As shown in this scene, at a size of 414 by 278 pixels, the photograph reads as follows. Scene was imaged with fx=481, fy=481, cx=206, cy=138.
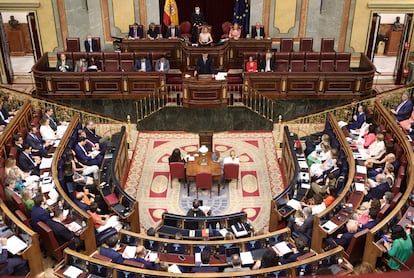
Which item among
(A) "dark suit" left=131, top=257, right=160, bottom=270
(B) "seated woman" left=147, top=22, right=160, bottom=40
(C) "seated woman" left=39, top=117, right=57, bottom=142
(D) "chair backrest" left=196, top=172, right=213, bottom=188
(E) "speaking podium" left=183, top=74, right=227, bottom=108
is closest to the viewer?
(A) "dark suit" left=131, top=257, right=160, bottom=270

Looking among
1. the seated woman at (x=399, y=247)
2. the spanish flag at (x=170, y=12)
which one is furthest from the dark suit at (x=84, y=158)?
the spanish flag at (x=170, y=12)

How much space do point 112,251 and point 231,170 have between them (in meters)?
3.56

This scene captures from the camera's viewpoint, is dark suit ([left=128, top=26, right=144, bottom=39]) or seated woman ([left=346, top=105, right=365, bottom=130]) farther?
dark suit ([left=128, top=26, right=144, bottom=39])

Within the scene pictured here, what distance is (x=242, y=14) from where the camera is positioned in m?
15.4

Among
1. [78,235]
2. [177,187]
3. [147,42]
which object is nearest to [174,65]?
[147,42]

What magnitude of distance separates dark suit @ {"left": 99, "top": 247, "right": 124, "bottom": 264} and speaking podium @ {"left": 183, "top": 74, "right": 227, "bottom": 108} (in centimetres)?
611

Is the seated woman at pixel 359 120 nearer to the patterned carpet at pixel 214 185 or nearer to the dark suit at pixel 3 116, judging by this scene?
the patterned carpet at pixel 214 185

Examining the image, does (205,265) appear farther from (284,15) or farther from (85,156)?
(284,15)

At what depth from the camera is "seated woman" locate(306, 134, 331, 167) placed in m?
9.72

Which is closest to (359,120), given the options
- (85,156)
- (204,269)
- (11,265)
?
(204,269)

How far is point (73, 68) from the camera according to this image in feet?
45.0

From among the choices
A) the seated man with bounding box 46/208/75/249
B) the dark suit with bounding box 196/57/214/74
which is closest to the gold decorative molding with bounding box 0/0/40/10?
the dark suit with bounding box 196/57/214/74

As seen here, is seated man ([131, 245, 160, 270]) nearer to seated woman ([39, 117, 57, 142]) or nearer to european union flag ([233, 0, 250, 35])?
seated woman ([39, 117, 57, 142])

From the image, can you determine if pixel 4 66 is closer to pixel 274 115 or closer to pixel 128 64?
pixel 128 64
